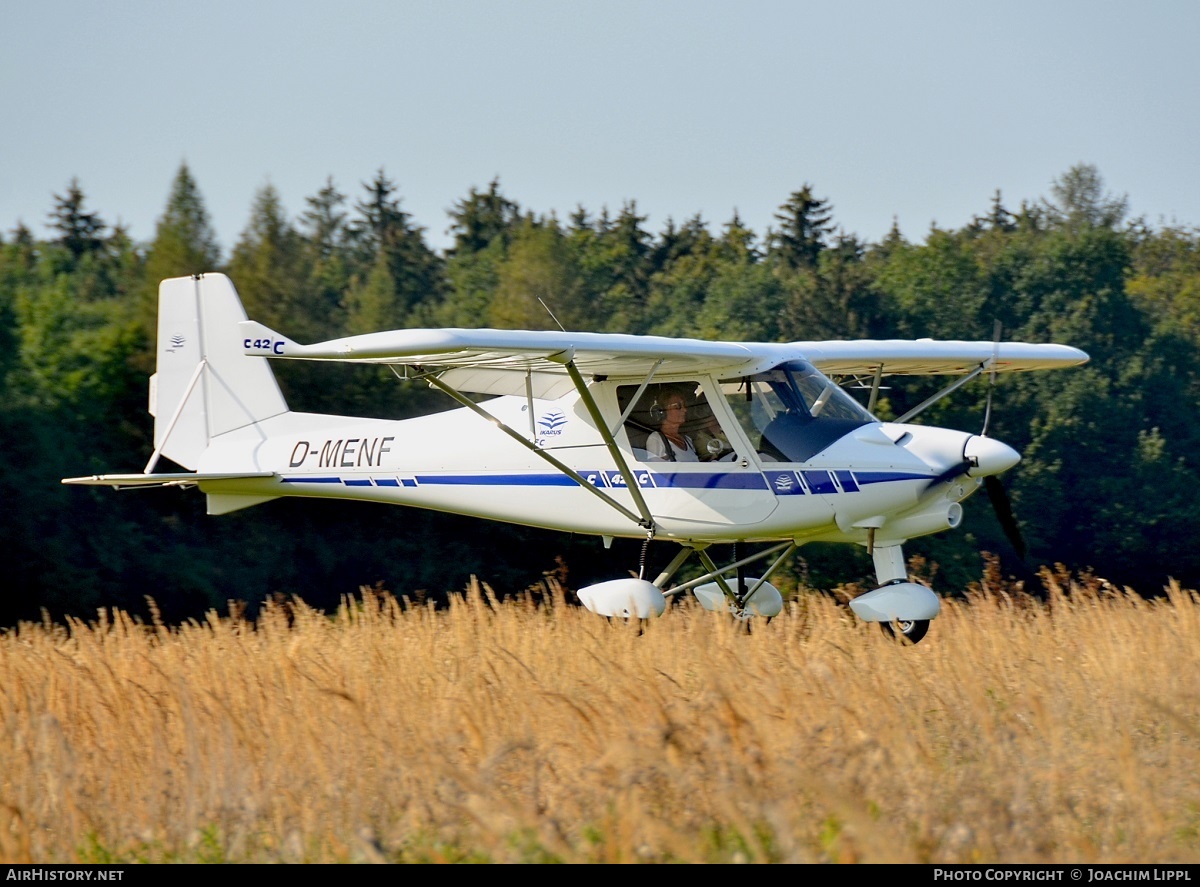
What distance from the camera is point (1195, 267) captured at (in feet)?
186

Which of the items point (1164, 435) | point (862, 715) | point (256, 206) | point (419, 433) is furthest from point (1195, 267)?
point (862, 715)

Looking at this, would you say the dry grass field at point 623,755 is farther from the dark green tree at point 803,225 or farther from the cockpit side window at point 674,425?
the dark green tree at point 803,225

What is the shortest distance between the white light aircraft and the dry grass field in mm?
1677

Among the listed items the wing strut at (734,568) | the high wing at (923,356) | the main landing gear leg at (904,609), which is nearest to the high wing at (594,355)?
the high wing at (923,356)

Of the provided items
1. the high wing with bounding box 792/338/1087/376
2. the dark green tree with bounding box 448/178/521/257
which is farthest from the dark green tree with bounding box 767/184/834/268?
the high wing with bounding box 792/338/1087/376

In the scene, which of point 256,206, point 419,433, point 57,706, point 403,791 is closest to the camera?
point 403,791

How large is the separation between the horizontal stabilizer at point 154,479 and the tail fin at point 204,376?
68cm

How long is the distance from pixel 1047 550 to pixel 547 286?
53.2 feet

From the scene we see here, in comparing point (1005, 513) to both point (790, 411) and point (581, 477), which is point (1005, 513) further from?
point (581, 477)

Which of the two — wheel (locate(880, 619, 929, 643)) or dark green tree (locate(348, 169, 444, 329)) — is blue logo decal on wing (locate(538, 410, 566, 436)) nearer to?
wheel (locate(880, 619, 929, 643))

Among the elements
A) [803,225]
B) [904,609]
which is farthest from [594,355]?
[803,225]

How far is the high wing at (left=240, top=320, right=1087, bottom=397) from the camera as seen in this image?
30.1ft

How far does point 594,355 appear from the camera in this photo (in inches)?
403

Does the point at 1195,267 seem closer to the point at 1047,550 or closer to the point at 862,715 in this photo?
the point at 1047,550
